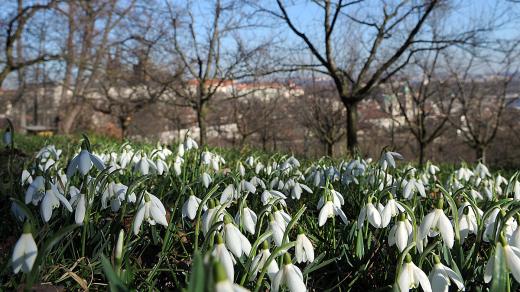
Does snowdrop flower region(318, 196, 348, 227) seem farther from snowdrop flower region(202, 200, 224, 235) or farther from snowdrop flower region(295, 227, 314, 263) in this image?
snowdrop flower region(202, 200, 224, 235)

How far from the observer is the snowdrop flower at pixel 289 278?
1144 mm

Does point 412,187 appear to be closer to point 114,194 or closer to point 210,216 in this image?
point 210,216

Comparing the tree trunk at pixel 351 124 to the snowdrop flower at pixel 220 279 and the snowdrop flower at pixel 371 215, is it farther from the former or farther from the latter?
the snowdrop flower at pixel 220 279

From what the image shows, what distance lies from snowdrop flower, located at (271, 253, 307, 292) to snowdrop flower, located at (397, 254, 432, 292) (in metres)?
0.25

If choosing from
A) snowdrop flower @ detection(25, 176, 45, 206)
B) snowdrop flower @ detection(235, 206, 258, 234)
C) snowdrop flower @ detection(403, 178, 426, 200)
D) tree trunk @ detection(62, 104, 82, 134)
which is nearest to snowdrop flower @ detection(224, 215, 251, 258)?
snowdrop flower @ detection(235, 206, 258, 234)

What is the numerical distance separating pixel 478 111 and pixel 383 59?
7.33 m

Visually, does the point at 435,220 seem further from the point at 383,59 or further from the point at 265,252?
the point at 383,59

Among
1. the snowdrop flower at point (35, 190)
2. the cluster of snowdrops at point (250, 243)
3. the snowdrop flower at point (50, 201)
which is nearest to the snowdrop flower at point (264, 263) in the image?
the cluster of snowdrops at point (250, 243)

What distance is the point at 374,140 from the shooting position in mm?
23312

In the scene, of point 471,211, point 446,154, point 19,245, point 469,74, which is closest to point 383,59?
point 469,74

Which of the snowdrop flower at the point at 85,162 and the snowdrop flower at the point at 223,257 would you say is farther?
the snowdrop flower at the point at 85,162

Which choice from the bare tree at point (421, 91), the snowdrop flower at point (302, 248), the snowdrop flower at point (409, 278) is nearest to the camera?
the snowdrop flower at point (409, 278)

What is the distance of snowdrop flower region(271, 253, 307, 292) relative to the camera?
1144mm

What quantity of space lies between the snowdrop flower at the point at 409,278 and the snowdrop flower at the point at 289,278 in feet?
0.83
